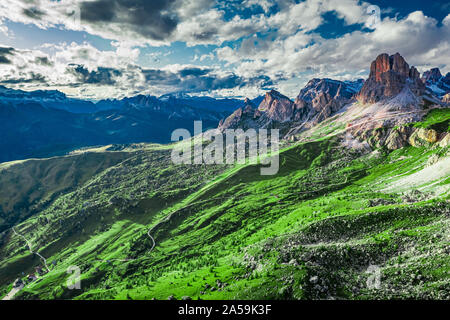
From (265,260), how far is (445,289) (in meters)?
37.2

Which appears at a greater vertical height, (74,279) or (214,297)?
(214,297)

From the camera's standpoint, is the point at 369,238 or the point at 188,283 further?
the point at 188,283


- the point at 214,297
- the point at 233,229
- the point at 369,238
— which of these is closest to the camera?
the point at 214,297

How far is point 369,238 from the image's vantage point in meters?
64.1

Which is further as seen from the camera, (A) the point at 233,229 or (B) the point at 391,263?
(A) the point at 233,229

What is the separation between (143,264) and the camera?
510 ft
